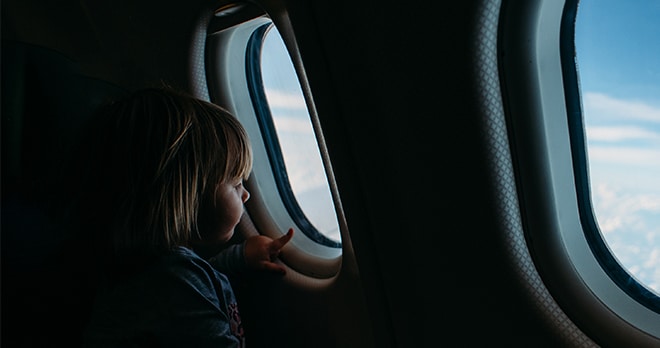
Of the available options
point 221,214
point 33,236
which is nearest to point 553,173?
point 221,214

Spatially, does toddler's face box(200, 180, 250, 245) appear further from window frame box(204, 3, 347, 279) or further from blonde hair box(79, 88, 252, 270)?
window frame box(204, 3, 347, 279)

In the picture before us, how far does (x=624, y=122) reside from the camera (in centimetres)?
115

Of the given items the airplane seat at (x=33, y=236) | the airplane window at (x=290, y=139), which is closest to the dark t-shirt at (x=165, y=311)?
the airplane seat at (x=33, y=236)

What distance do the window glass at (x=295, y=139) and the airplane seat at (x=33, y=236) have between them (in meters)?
0.73

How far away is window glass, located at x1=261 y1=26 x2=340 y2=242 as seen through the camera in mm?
1939

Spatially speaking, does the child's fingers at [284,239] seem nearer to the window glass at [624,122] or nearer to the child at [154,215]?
the child at [154,215]

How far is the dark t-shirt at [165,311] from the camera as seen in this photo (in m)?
1.27

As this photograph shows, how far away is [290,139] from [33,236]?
3.08 feet

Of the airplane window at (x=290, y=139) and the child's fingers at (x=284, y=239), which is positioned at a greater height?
the airplane window at (x=290, y=139)

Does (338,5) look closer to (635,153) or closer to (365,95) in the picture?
(365,95)

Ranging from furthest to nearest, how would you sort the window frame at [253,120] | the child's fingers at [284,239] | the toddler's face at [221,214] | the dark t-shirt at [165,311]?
the child's fingers at [284,239], the window frame at [253,120], the toddler's face at [221,214], the dark t-shirt at [165,311]

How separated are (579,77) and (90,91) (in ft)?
4.50

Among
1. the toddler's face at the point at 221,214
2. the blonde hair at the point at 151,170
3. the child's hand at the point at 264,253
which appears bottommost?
the child's hand at the point at 264,253

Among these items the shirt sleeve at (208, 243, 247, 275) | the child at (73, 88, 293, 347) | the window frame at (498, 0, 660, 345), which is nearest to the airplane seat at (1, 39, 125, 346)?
the child at (73, 88, 293, 347)
